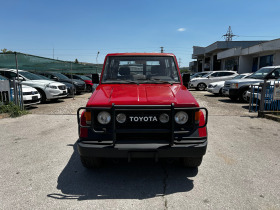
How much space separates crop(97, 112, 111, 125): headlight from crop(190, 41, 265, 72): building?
28.6 meters

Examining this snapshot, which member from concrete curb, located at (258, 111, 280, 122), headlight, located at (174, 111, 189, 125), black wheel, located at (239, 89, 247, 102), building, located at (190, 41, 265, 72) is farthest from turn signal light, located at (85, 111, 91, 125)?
building, located at (190, 41, 265, 72)

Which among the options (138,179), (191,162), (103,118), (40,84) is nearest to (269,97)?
(191,162)

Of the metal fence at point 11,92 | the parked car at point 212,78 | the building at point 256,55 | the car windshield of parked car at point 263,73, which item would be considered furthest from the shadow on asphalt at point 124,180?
the building at point 256,55

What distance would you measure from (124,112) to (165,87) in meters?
1.05

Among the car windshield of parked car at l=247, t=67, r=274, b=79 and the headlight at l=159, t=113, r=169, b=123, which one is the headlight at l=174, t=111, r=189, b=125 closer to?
the headlight at l=159, t=113, r=169, b=123

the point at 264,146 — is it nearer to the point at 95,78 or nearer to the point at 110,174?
the point at 110,174

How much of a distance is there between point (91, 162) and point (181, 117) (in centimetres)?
151

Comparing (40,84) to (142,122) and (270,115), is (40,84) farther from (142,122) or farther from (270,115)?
(270,115)

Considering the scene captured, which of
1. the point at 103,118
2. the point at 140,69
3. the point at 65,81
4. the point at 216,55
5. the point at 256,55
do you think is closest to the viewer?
the point at 103,118

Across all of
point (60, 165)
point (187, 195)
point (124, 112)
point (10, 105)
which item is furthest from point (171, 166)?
point (10, 105)

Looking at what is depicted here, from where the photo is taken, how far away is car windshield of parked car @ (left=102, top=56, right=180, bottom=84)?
394 cm

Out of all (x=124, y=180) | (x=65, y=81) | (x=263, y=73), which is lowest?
(x=124, y=180)

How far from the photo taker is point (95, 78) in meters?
4.45

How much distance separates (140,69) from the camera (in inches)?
163
